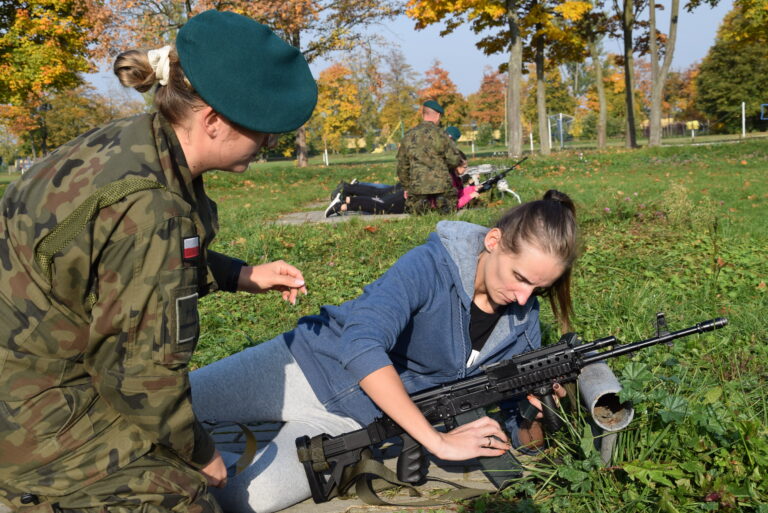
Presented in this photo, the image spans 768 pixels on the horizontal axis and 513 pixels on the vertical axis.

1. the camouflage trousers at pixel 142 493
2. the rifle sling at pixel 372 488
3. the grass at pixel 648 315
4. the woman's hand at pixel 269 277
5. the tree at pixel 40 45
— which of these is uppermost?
the tree at pixel 40 45

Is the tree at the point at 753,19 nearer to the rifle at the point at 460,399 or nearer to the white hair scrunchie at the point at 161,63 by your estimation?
the rifle at the point at 460,399

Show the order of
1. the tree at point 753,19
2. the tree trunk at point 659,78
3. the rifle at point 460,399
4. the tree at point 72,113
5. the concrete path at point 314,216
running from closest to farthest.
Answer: the rifle at point 460,399, the concrete path at point 314,216, the tree at point 753,19, the tree trunk at point 659,78, the tree at point 72,113

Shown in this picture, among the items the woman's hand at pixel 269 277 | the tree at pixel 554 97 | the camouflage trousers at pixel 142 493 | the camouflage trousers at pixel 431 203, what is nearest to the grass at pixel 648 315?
the camouflage trousers at pixel 431 203

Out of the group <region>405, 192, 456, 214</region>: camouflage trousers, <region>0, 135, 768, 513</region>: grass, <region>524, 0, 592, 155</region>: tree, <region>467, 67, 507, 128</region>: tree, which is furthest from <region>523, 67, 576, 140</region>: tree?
<region>405, 192, 456, 214</region>: camouflage trousers

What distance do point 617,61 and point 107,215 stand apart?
38.9m

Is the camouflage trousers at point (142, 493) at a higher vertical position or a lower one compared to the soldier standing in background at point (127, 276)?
lower

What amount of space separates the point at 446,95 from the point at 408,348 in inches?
2394

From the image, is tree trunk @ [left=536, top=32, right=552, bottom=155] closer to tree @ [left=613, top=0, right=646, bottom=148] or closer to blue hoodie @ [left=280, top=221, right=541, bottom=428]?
tree @ [left=613, top=0, right=646, bottom=148]

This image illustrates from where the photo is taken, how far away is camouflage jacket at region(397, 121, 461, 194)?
10.7m

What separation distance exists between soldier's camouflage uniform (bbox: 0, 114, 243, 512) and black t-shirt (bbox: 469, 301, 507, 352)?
146 cm

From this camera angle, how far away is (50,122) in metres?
52.3

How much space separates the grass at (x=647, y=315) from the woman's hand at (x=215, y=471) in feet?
3.87

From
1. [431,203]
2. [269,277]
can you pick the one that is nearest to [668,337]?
[269,277]

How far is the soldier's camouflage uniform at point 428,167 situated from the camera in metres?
10.7
